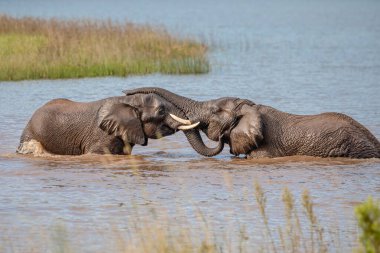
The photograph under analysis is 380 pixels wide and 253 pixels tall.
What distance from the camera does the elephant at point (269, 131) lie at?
1397 cm

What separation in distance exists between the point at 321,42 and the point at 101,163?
31.5 m

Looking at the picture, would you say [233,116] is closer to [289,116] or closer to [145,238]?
[289,116]

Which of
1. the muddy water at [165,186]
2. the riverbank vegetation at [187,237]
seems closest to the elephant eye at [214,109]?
the muddy water at [165,186]

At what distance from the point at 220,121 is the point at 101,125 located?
1546 mm

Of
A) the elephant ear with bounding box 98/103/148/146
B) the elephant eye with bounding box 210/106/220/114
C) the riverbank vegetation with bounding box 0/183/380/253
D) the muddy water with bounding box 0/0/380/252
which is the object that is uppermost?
the elephant eye with bounding box 210/106/220/114

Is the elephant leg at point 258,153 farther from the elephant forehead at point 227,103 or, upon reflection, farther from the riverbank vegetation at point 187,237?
the riverbank vegetation at point 187,237

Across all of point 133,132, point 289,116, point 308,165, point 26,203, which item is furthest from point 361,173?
point 26,203

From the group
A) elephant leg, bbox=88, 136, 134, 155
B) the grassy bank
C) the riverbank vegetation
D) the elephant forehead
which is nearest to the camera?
the riverbank vegetation

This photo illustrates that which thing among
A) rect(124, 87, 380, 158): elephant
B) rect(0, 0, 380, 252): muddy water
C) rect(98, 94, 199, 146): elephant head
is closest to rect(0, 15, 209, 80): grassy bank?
rect(0, 0, 380, 252): muddy water

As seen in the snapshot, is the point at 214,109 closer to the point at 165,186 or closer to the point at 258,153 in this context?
the point at 258,153

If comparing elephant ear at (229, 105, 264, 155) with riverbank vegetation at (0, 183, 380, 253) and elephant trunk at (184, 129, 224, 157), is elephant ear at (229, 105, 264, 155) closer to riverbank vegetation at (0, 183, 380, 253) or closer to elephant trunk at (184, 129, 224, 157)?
elephant trunk at (184, 129, 224, 157)

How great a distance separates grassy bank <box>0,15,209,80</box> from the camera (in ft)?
84.0

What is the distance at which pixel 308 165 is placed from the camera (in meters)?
13.8

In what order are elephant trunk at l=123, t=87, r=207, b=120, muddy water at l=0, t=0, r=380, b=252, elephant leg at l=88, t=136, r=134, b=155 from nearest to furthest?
muddy water at l=0, t=0, r=380, b=252 → elephant trunk at l=123, t=87, r=207, b=120 → elephant leg at l=88, t=136, r=134, b=155
